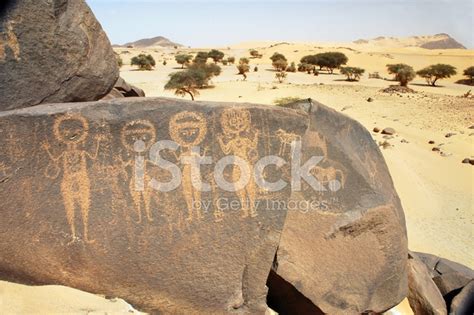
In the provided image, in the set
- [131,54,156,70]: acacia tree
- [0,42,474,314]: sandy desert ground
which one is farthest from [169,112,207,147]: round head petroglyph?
[131,54,156,70]: acacia tree

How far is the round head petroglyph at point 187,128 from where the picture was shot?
3.50 meters

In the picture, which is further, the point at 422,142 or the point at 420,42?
the point at 420,42

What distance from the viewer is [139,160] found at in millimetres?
3496

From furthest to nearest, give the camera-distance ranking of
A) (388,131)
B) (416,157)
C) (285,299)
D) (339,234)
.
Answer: (388,131), (416,157), (285,299), (339,234)

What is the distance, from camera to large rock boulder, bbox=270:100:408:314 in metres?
3.69

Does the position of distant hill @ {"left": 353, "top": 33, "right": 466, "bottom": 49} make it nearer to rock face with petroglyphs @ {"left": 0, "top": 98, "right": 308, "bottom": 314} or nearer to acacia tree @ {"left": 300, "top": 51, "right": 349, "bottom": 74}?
acacia tree @ {"left": 300, "top": 51, "right": 349, "bottom": 74}

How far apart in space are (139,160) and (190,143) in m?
0.43

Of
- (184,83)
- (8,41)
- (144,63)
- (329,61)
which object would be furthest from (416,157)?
(144,63)

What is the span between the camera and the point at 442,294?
17.6 ft

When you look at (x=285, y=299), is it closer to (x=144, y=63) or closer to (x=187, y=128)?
(x=187, y=128)

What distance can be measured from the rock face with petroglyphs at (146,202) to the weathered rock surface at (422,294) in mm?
2043

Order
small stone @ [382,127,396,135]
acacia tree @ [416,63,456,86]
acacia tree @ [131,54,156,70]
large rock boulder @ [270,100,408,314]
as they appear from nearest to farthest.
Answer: large rock boulder @ [270,100,408,314] → small stone @ [382,127,396,135] → acacia tree @ [416,63,456,86] → acacia tree @ [131,54,156,70]

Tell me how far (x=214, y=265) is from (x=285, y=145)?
113 cm

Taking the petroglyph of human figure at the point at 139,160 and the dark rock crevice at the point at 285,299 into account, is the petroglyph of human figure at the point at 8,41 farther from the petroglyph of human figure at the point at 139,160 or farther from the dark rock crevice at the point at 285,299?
the dark rock crevice at the point at 285,299
